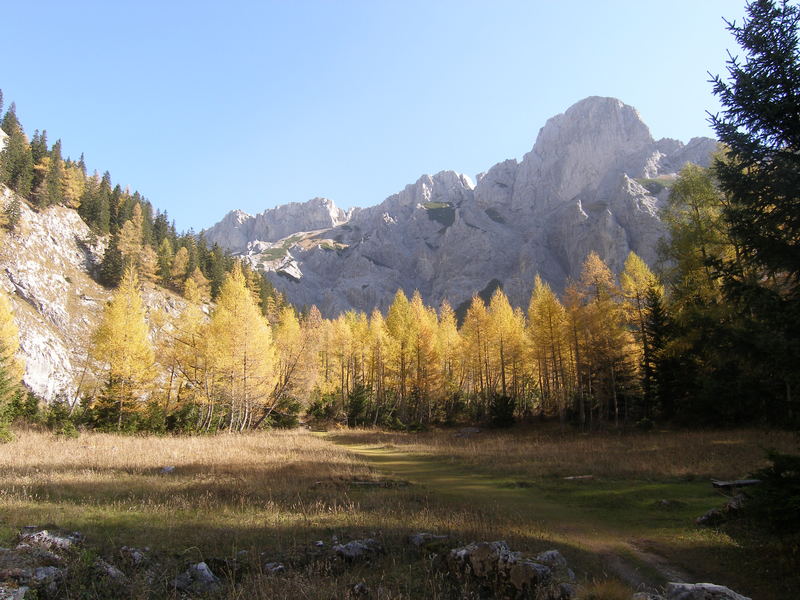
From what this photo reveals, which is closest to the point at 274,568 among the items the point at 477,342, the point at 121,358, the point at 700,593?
the point at 700,593

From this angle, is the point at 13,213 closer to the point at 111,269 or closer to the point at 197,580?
the point at 111,269

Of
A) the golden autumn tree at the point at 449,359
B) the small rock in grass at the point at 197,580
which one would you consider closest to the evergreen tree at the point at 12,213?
the golden autumn tree at the point at 449,359

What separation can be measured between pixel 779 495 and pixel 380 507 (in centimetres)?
875

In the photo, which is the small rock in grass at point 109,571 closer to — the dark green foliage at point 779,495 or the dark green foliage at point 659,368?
the dark green foliage at point 779,495

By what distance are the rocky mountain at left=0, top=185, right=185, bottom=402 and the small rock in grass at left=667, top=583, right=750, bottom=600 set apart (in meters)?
49.3

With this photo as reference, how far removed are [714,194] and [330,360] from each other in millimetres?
49333

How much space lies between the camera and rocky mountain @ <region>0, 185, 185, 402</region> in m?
47.1

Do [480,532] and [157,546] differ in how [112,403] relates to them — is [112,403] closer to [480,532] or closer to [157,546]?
[157,546]

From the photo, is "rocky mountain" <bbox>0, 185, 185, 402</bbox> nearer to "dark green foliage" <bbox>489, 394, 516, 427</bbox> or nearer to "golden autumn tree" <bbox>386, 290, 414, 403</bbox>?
"golden autumn tree" <bbox>386, 290, 414, 403</bbox>

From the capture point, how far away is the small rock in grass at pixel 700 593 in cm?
483

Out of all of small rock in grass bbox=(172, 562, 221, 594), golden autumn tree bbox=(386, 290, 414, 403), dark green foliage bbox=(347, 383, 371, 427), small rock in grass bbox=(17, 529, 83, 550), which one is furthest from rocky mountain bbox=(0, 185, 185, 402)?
small rock in grass bbox=(172, 562, 221, 594)

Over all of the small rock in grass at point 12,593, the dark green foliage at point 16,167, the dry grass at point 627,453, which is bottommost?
the dry grass at point 627,453

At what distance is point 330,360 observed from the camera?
201 feet

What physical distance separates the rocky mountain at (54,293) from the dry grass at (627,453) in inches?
1490
